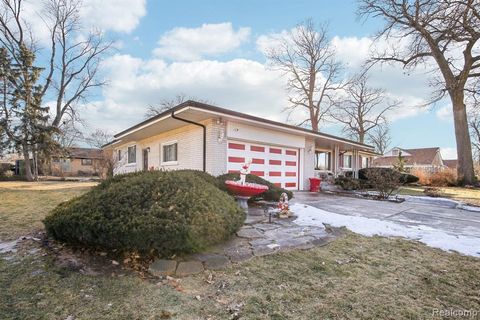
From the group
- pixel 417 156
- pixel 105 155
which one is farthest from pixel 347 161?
pixel 417 156

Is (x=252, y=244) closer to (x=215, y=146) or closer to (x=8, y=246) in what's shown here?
(x=8, y=246)

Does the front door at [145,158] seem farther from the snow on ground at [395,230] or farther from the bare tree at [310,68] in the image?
the bare tree at [310,68]

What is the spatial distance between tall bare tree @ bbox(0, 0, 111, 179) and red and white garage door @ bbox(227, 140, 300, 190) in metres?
18.8

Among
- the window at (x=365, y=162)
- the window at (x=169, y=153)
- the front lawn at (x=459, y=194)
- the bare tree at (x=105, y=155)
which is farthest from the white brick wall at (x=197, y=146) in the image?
the window at (x=365, y=162)

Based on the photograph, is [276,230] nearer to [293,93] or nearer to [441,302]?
[441,302]

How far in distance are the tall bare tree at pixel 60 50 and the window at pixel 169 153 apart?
14.3m

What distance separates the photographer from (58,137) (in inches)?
900

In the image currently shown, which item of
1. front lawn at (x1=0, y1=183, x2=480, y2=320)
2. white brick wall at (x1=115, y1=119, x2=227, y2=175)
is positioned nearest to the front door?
white brick wall at (x1=115, y1=119, x2=227, y2=175)

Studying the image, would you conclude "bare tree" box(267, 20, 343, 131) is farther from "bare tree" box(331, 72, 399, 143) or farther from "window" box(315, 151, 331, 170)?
"window" box(315, 151, 331, 170)

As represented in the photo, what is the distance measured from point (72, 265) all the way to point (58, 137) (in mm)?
24099

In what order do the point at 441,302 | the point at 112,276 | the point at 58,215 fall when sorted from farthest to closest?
the point at 58,215, the point at 112,276, the point at 441,302

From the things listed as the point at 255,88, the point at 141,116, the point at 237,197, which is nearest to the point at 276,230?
the point at 237,197

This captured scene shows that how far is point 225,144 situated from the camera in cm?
923

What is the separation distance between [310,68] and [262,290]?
25563 millimetres
